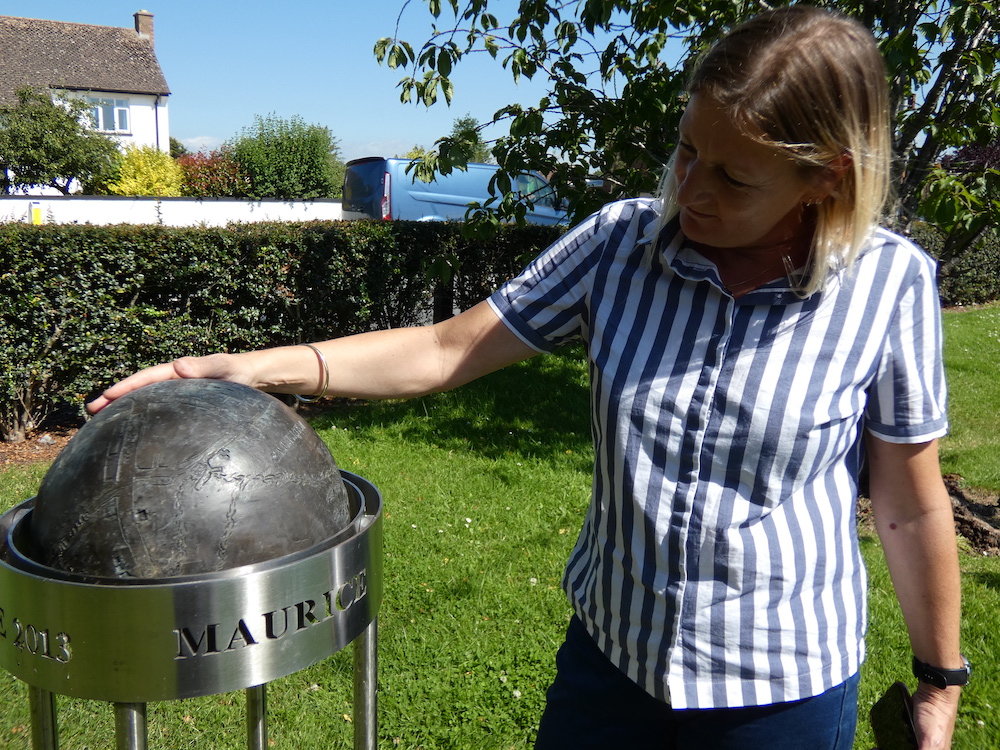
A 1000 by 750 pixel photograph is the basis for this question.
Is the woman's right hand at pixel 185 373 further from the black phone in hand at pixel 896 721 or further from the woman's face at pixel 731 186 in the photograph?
the black phone in hand at pixel 896 721

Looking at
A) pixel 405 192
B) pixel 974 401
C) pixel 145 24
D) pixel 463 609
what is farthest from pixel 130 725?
pixel 145 24

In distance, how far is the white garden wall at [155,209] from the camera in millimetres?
18641

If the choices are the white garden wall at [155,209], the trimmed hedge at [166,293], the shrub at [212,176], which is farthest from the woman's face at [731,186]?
the shrub at [212,176]

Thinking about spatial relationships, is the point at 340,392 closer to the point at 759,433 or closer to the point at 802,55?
the point at 759,433

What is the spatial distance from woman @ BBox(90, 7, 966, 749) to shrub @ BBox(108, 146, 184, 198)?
1163 inches

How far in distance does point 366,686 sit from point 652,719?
2.16 feet

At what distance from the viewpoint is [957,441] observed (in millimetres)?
7449

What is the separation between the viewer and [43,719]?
5.80 feet

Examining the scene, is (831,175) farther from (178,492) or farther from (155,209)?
(155,209)

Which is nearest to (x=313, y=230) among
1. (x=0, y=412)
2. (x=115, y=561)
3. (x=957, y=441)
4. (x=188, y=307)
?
(x=188, y=307)

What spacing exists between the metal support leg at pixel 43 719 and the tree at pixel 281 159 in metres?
34.0

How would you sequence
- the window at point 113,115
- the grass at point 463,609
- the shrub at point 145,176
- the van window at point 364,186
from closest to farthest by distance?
the grass at point 463,609, the van window at point 364,186, the shrub at point 145,176, the window at point 113,115

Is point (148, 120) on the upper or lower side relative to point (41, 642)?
upper

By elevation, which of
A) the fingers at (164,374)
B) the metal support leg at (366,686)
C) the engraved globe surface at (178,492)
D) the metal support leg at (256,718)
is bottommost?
the metal support leg at (256,718)
